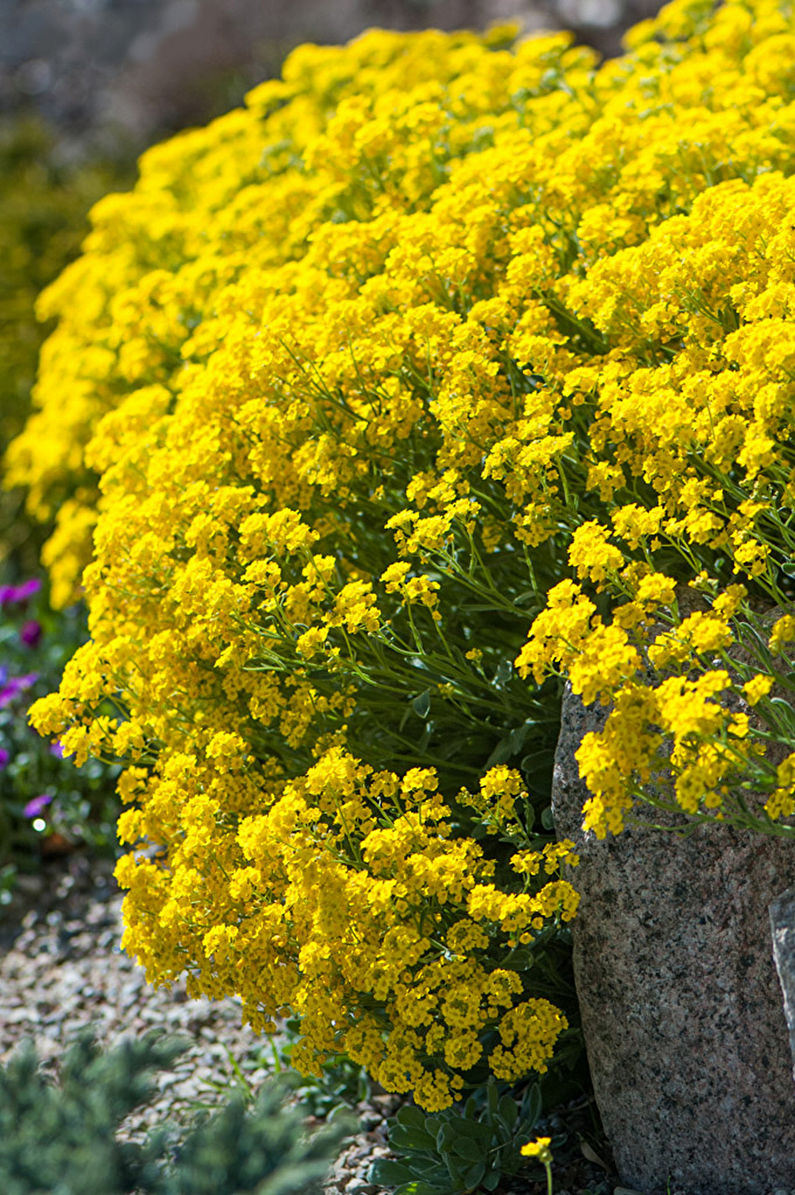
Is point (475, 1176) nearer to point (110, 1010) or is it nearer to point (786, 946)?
point (786, 946)

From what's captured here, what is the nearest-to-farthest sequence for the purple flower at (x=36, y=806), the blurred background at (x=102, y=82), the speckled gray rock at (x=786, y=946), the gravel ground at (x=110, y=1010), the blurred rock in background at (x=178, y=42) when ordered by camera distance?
1. the speckled gray rock at (x=786, y=946)
2. the gravel ground at (x=110, y=1010)
3. the purple flower at (x=36, y=806)
4. the blurred background at (x=102, y=82)
5. the blurred rock in background at (x=178, y=42)

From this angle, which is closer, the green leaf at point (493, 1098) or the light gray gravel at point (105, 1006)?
the green leaf at point (493, 1098)

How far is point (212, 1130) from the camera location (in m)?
2.11

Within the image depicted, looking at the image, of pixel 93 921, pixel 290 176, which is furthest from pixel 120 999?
pixel 290 176

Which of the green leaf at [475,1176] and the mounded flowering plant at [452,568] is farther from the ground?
the mounded flowering plant at [452,568]

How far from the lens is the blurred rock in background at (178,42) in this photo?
1122 cm

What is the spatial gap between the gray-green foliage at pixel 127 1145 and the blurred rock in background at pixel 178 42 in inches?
383

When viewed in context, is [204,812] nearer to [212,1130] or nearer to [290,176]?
[212,1130]

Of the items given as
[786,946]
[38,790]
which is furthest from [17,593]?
[786,946]

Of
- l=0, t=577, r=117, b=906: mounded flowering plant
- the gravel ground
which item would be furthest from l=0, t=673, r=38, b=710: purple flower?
the gravel ground

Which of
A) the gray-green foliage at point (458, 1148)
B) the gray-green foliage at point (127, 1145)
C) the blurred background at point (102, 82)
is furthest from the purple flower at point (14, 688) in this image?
the gray-green foliage at point (127, 1145)

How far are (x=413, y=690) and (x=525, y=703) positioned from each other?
277 mm

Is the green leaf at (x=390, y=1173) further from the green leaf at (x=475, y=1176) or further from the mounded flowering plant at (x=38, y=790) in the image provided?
the mounded flowering plant at (x=38, y=790)

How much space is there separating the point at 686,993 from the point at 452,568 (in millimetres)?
1013
